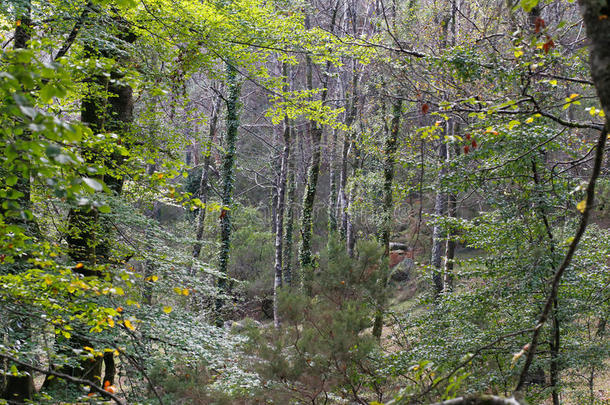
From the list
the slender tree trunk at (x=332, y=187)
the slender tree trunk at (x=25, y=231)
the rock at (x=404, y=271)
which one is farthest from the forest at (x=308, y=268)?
the rock at (x=404, y=271)

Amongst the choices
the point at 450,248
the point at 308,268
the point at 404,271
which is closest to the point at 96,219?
the point at 308,268

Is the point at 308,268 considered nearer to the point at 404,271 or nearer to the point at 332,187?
the point at 332,187

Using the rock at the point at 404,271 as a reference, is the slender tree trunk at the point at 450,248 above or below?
above

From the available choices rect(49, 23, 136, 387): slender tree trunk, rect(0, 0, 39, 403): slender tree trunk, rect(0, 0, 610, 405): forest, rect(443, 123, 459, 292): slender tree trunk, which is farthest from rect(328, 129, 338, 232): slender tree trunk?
rect(0, 0, 39, 403): slender tree trunk

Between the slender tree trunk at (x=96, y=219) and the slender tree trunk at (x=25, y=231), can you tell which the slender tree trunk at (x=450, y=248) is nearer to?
the slender tree trunk at (x=96, y=219)

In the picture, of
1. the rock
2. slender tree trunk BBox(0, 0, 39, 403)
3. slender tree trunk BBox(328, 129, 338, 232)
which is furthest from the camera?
the rock

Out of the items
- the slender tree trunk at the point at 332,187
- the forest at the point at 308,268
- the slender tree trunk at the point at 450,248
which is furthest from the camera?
the slender tree trunk at the point at 332,187

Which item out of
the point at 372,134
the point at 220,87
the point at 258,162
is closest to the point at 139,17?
the point at 372,134

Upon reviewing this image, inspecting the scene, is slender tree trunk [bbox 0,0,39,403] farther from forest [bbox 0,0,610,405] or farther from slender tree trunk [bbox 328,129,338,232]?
slender tree trunk [bbox 328,129,338,232]

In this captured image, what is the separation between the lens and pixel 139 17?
6375 millimetres

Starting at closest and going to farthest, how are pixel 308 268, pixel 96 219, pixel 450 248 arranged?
pixel 96 219, pixel 308 268, pixel 450 248

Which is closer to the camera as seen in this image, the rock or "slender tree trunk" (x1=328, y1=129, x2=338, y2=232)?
"slender tree trunk" (x1=328, y1=129, x2=338, y2=232)

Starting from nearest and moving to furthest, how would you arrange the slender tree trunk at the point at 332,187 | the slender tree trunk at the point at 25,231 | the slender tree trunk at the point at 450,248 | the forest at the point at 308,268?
1. the forest at the point at 308,268
2. the slender tree trunk at the point at 25,231
3. the slender tree trunk at the point at 450,248
4. the slender tree trunk at the point at 332,187

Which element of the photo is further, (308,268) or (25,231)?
(308,268)
